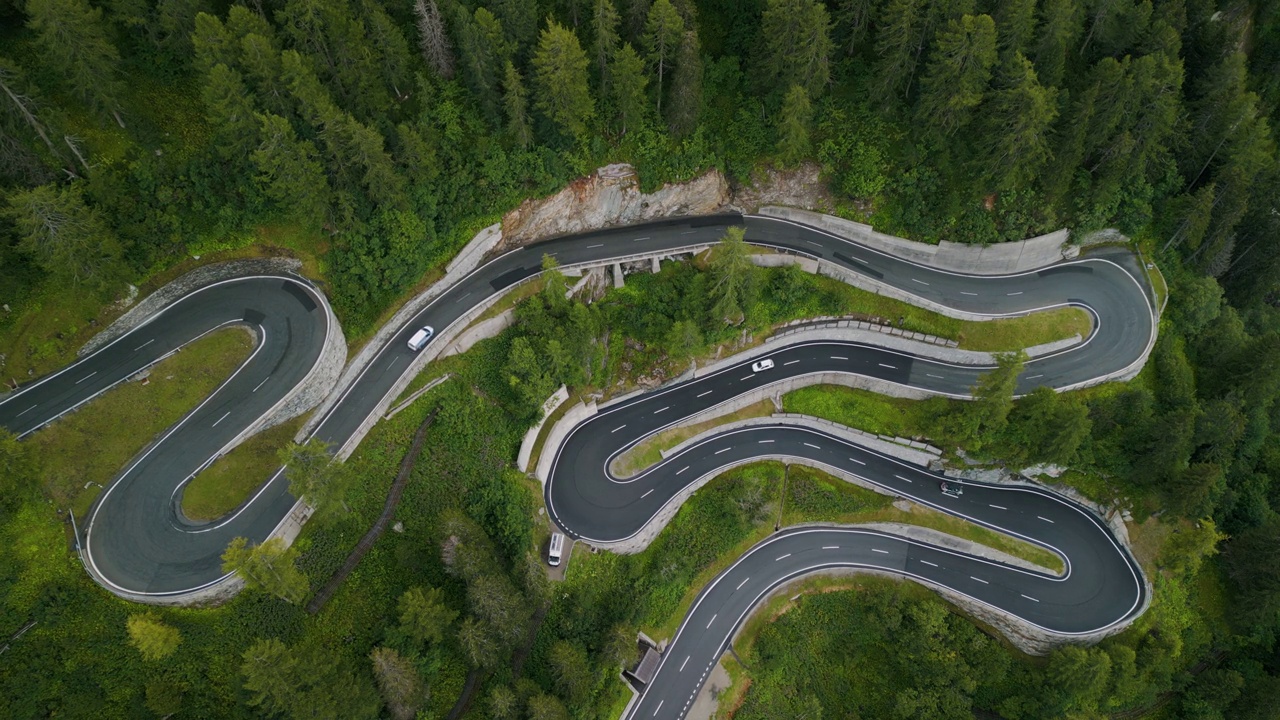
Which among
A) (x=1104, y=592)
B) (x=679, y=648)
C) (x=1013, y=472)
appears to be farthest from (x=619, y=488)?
(x=1104, y=592)

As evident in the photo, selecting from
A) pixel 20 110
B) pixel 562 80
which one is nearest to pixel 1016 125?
pixel 562 80

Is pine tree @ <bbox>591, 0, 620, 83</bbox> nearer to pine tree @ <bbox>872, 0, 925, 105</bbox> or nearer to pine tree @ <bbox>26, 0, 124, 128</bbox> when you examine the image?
pine tree @ <bbox>872, 0, 925, 105</bbox>

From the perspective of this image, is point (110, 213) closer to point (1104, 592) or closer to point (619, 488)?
point (619, 488)

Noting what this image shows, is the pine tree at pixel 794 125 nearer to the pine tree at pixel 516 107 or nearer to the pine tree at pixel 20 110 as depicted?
the pine tree at pixel 516 107

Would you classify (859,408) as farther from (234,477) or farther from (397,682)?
(234,477)

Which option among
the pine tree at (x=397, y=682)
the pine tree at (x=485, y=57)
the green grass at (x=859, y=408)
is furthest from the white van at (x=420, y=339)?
the green grass at (x=859, y=408)
